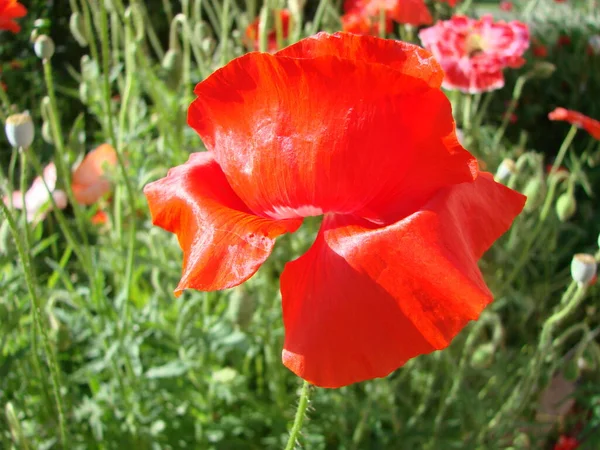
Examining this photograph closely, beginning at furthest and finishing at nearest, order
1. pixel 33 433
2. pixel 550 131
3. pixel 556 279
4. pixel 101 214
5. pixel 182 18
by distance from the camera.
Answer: pixel 550 131
pixel 556 279
pixel 101 214
pixel 182 18
pixel 33 433

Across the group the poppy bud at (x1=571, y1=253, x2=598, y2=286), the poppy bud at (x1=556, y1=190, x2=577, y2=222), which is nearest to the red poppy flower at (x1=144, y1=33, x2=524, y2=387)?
the poppy bud at (x1=571, y1=253, x2=598, y2=286)

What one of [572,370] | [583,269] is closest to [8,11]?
[583,269]

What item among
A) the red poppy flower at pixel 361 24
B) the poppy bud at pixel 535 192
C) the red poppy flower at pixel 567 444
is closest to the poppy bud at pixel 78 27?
the red poppy flower at pixel 361 24

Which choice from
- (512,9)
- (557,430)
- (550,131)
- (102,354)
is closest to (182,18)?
(102,354)

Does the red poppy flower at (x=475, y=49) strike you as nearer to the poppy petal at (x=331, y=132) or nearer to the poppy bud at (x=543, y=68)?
the poppy bud at (x=543, y=68)

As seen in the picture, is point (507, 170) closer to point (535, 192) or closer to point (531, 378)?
point (535, 192)

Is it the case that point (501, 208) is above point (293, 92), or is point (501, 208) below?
below

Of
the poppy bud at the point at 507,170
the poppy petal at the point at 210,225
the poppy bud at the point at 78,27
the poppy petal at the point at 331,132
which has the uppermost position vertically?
the poppy petal at the point at 331,132

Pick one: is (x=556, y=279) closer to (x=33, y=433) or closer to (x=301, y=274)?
(x=33, y=433)
